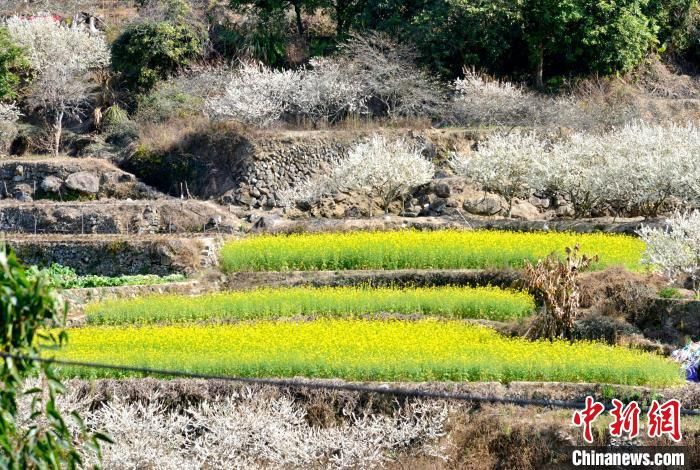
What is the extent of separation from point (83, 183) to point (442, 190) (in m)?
11.6

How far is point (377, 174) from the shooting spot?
35094mm

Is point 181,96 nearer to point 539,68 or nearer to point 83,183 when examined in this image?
point 83,183

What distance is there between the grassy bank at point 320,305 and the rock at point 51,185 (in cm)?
1390

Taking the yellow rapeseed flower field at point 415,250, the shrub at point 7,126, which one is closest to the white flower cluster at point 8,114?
the shrub at point 7,126

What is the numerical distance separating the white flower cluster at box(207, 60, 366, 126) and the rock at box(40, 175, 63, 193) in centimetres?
633

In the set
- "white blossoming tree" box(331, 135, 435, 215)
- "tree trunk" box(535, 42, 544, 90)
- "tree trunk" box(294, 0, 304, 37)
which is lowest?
"white blossoming tree" box(331, 135, 435, 215)

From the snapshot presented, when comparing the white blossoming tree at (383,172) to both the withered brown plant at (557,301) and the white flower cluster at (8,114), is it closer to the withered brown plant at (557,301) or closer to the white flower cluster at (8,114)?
the withered brown plant at (557,301)

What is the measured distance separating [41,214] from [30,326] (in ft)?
90.9

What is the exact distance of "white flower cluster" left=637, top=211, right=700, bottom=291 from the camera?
76.5 feet

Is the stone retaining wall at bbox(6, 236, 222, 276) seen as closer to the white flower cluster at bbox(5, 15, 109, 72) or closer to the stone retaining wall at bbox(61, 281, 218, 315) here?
the stone retaining wall at bbox(61, 281, 218, 315)

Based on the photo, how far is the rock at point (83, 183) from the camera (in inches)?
1513

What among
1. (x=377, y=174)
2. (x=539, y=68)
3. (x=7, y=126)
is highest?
(x=539, y=68)

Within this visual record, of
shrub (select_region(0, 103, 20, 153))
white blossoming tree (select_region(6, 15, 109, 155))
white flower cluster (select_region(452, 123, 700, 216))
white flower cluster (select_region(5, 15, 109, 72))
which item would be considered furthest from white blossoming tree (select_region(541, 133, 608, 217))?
white flower cluster (select_region(5, 15, 109, 72))

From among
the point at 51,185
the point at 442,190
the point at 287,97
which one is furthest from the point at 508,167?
the point at 51,185
